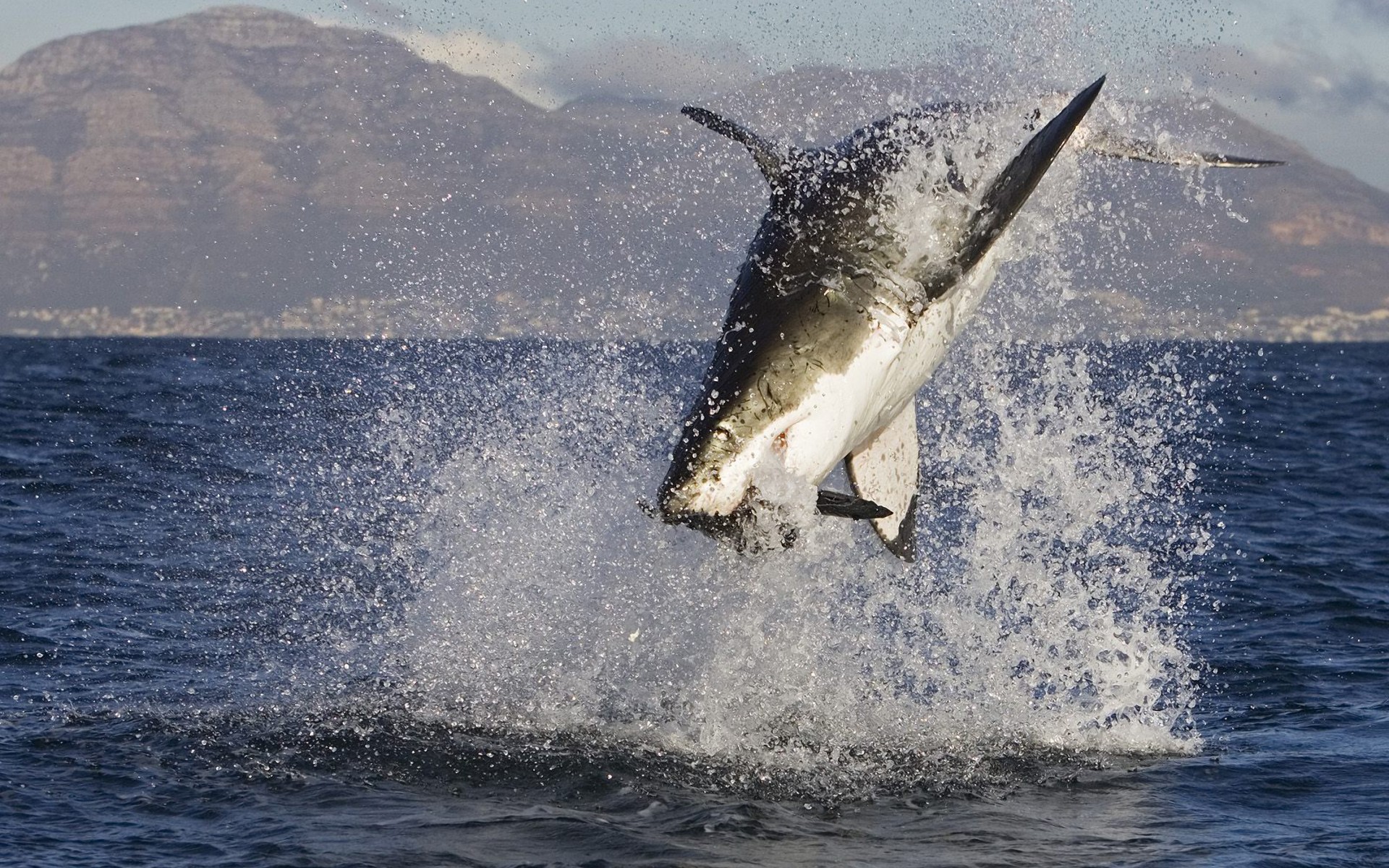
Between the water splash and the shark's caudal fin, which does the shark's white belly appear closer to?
the shark's caudal fin

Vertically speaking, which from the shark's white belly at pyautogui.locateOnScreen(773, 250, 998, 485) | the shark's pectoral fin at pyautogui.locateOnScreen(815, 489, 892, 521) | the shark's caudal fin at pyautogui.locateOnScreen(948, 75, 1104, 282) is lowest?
the shark's pectoral fin at pyautogui.locateOnScreen(815, 489, 892, 521)

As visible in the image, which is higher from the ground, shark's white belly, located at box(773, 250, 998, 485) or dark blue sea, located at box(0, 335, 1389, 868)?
shark's white belly, located at box(773, 250, 998, 485)

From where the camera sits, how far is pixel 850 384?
24.4ft

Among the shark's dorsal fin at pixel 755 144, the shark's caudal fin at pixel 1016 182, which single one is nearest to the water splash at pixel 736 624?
the shark's dorsal fin at pixel 755 144

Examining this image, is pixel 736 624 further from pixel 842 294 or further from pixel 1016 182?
pixel 1016 182

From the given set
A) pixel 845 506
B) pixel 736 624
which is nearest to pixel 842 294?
pixel 845 506

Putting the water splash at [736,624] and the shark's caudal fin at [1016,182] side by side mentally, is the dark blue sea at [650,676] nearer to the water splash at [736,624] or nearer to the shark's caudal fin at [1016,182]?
the water splash at [736,624]

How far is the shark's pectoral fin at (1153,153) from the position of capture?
27.3 feet

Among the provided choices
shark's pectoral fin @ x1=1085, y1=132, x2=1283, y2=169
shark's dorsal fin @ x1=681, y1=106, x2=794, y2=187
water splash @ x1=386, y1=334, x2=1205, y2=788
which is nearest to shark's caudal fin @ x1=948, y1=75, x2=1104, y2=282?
shark's pectoral fin @ x1=1085, y1=132, x2=1283, y2=169

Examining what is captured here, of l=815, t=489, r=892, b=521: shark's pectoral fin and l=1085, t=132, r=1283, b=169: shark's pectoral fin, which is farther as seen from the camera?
l=1085, t=132, r=1283, b=169: shark's pectoral fin

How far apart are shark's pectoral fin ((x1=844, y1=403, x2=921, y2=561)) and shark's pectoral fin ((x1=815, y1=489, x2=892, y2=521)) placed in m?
2.40

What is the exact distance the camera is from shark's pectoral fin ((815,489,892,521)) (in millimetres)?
6738

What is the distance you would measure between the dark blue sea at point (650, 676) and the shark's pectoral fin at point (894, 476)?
2.36ft

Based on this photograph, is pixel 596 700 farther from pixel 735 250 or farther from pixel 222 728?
pixel 735 250
